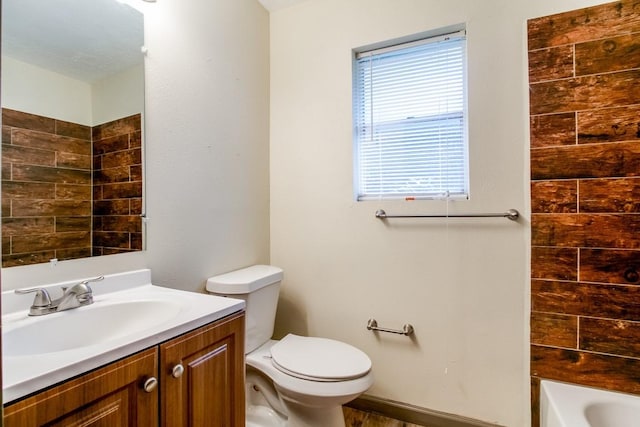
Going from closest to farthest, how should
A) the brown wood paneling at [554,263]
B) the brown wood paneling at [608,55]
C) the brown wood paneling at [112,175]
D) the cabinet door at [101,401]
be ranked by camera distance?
the cabinet door at [101,401] → the brown wood paneling at [112,175] → the brown wood paneling at [608,55] → the brown wood paneling at [554,263]

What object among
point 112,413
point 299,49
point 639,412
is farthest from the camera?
point 299,49

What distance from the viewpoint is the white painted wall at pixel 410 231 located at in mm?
1575

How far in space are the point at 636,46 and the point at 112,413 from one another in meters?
2.13

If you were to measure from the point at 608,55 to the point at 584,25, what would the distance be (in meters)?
0.16

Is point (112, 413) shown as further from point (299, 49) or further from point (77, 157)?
point (299, 49)

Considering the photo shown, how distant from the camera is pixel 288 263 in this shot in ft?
6.82

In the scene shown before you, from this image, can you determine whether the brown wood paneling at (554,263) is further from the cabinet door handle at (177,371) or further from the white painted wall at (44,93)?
the white painted wall at (44,93)

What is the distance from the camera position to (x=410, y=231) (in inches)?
69.4

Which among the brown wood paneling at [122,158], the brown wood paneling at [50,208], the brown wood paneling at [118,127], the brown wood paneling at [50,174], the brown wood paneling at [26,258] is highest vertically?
the brown wood paneling at [118,127]

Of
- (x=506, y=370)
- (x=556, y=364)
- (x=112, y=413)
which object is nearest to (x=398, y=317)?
(x=506, y=370)

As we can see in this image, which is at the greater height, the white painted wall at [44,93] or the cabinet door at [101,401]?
the white painted wall at [44,93]

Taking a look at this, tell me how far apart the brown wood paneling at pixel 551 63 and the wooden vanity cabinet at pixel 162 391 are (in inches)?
62.9

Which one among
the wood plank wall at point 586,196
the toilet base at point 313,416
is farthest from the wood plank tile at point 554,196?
the toilet base at point 313,416

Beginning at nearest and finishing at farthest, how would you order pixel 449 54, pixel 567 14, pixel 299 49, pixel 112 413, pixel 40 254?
pixel 112 413
pixel 40 254
pixel 567 14
pixel 449 54
pixel 299 49
